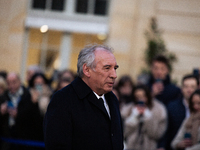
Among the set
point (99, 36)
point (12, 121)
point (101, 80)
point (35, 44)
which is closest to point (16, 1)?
point (35, 44)

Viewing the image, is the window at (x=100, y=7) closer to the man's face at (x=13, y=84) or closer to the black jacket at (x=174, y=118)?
the man's face at (x=13, y=84)

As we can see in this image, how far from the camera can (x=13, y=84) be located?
643 cm

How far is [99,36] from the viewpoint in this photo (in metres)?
11.8

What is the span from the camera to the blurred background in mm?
11320

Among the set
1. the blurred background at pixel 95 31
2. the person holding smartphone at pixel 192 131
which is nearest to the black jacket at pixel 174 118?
the person holding smartphone at pixel 192 131

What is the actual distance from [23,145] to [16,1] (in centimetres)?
650

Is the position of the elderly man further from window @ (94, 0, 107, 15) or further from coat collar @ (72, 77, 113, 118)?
window @ (94, 0, 107, 15)

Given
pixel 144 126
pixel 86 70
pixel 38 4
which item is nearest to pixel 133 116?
pixel 144 126

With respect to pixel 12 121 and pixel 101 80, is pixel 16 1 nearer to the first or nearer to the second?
pixel 12 121

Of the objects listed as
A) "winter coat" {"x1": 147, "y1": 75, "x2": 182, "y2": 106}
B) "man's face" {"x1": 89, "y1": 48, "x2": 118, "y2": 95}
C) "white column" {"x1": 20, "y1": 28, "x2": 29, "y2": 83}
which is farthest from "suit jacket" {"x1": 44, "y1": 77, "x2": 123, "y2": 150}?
"white column" {"x1": 20, "y1": 28, "x2": 29, "y2": 83}

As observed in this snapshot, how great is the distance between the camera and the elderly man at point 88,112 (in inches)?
114

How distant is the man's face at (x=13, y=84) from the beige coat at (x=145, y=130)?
1986 mm

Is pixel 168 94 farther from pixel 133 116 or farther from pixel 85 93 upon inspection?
A: pixel 85 93

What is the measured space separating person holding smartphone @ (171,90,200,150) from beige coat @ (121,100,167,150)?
0.55m
